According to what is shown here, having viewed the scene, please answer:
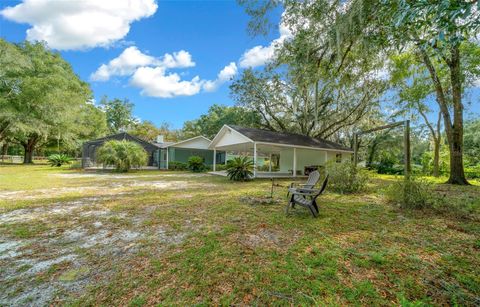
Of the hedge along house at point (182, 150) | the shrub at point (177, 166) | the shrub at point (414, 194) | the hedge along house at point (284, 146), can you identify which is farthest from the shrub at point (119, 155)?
the shrub at point (414, 194)

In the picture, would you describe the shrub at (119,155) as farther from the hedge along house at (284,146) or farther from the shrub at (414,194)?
the shrub at (414,194)

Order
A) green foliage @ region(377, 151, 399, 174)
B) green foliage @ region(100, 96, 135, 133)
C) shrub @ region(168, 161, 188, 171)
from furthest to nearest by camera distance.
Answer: green foliage @ region(100, 96, 135, 133)
green foliage @ region(377, 151, 399, 174)
shrub @ region(168, 161, 188, 171)

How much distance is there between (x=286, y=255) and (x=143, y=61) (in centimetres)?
2919

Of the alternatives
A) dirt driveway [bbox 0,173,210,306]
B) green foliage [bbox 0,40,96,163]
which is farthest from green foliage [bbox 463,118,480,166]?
green foliage [bbox 0,40,96,163]

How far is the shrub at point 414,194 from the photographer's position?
16.6 feet

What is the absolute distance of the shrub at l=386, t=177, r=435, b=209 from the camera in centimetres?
506

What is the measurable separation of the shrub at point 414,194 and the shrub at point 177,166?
16.8 m

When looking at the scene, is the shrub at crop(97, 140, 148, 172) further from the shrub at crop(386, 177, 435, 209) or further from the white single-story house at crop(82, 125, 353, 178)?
the shrub at crop(386, 177, 435, 209)

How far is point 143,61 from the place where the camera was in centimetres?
2652

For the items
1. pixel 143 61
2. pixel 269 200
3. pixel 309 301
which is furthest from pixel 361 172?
pixel 143 61

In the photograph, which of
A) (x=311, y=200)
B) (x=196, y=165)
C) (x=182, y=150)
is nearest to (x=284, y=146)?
(x=196, y=165)

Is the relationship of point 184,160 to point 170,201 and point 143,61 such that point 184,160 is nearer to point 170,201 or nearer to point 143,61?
point 143,61

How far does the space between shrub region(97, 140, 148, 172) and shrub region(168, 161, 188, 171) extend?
4.77 meters

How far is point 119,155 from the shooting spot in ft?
49.3
